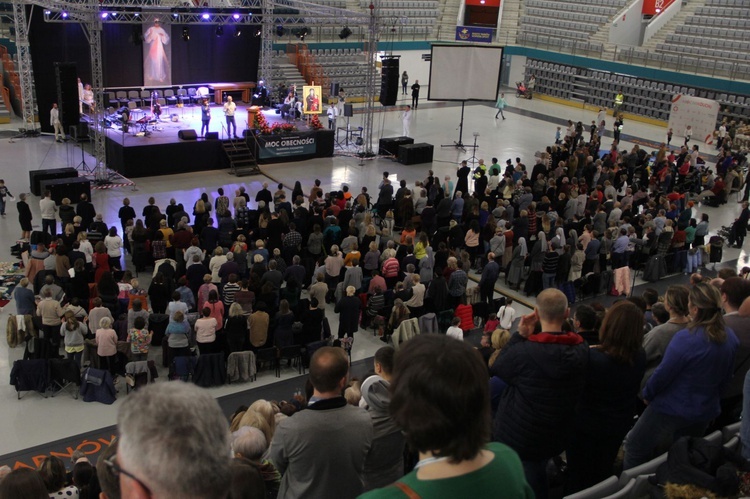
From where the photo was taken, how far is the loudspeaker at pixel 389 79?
24125mm

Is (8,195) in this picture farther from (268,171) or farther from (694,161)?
(694,161)

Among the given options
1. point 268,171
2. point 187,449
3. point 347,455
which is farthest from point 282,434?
point 268,171

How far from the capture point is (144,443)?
73.0 inches

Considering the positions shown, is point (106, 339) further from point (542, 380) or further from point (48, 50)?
point (48, 50)

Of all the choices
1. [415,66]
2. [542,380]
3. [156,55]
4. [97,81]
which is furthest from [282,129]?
[542,380]

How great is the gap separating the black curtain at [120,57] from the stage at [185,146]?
2.18 m

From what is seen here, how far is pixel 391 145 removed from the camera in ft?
78.4

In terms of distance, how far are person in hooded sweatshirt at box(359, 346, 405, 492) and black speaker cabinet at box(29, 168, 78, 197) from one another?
1563cm

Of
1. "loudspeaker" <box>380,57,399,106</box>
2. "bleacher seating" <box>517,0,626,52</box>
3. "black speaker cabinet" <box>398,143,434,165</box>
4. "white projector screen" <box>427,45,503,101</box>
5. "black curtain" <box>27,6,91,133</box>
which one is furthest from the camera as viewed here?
"bleacher seating" <box>517,0,626,52</box>

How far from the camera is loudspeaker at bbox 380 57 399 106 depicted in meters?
24.1

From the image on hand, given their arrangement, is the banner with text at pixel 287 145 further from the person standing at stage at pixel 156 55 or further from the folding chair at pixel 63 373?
the folding chair at pixel 63 373

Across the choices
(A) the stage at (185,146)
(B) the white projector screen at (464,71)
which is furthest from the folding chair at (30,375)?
(B) the white projector screen at (464,71)

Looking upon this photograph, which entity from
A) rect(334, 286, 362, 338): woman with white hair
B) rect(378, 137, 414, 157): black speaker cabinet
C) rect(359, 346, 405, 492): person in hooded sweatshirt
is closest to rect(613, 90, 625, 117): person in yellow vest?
rect(378, 137, 414, 157): black speaker cabinet

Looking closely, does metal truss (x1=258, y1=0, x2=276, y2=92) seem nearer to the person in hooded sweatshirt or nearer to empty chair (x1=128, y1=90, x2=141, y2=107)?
empty chair (x1=128, y1=90, x2=141, y2=107)
